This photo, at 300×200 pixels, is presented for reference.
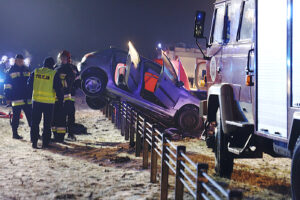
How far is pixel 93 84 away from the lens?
438 inches

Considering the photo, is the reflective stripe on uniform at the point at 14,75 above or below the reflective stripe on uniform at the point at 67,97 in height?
above

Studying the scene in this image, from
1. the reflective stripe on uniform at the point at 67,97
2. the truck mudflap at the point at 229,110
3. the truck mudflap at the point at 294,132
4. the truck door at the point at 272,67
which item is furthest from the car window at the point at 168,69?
the truck mudflap at the point at 294,132

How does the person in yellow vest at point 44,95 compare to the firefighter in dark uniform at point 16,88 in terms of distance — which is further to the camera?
the firefighter in dark uniform at point 16,88

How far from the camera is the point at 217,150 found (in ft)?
19.4

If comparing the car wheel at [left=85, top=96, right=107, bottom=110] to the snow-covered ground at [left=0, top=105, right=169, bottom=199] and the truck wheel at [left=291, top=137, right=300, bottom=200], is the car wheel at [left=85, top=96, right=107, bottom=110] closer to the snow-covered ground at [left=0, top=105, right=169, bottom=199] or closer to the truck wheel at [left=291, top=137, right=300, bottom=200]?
the snow-covered ground at [left=0, top=105, right=169, bottom=199]

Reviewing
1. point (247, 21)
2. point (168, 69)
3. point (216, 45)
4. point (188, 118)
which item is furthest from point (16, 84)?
point (247, 21)

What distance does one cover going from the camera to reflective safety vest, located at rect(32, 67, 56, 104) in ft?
27.2

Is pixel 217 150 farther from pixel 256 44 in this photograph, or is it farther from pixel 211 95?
pixel 256 44

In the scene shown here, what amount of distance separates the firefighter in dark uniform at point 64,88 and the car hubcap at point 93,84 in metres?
1.74

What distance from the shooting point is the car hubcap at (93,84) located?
11128 mm

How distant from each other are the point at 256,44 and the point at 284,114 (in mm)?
1185

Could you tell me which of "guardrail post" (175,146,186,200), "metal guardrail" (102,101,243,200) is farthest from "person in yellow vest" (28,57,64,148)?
"guardrail post" (175,146,186,200)

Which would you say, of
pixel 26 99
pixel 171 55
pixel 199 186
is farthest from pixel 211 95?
pixel 171 55

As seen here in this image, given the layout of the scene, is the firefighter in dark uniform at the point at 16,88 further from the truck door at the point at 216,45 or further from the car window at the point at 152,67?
the truck door at the point at 216,45
